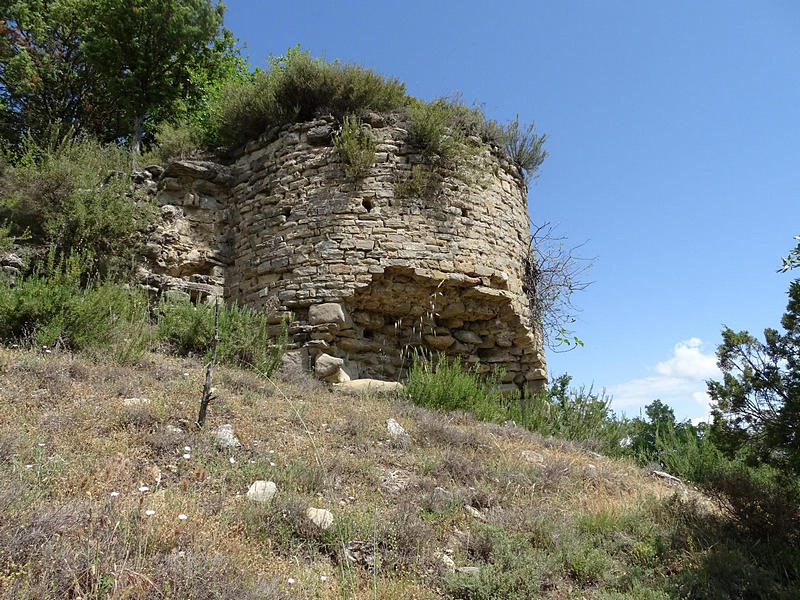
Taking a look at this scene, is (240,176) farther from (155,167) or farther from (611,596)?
(611,596)

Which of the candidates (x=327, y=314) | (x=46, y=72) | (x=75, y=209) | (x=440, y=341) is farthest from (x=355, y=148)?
(x=46, y=72)

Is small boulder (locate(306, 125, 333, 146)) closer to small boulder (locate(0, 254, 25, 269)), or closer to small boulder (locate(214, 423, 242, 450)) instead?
small boulder (locate(0, 254, 25, 269))

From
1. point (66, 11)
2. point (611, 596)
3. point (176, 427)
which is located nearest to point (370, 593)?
point (611, 596)

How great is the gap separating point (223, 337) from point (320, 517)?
3646 mm

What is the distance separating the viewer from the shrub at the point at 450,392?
624cm

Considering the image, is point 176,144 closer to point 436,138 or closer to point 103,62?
point 436,138

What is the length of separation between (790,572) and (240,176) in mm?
7963

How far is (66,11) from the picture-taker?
12.1 meters

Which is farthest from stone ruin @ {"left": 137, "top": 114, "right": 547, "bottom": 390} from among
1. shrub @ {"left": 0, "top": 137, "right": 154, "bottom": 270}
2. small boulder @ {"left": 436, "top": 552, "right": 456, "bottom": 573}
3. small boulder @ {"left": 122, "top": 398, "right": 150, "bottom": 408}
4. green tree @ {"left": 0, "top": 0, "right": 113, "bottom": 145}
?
green tree @ {"left": 0, "top": 0, "right": 113, "bottom": 145}

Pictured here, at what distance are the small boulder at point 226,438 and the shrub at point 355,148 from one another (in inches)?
168

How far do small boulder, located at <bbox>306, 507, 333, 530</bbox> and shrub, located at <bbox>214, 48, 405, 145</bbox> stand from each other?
20.1 ft

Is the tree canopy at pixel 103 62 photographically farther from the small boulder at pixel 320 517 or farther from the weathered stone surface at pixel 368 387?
the small boulder at pixel 320 517

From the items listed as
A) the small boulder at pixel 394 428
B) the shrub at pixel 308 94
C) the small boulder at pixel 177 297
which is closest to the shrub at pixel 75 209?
the small boulder at pixel 177 297

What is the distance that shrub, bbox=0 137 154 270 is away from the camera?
275 inches
